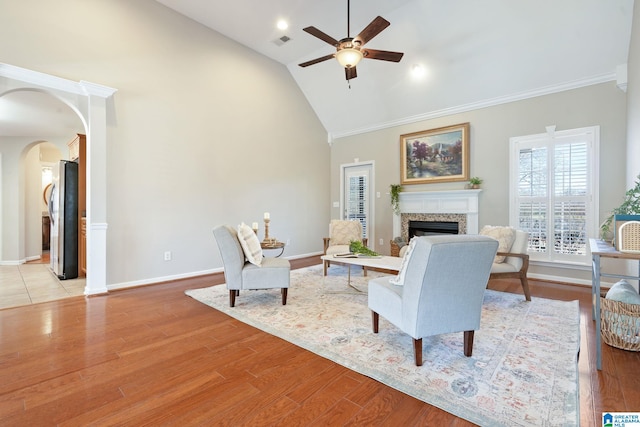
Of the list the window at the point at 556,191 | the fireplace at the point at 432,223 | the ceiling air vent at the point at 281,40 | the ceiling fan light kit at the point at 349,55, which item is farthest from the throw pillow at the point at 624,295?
the ceiling air vent at the point at 281,40

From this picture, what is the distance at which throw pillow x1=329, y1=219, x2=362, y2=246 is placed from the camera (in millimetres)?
5594

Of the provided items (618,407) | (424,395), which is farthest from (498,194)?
(424,395)

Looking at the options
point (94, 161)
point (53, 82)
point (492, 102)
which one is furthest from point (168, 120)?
point (492, 102)

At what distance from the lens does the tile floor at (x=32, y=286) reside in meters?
3.69

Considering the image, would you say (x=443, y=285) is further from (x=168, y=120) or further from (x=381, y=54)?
(x=168, y=120)

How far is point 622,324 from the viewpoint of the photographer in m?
2.30

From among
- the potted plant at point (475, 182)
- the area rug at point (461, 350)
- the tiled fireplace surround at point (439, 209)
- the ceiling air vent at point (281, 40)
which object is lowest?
the area rug at point (461, 350)

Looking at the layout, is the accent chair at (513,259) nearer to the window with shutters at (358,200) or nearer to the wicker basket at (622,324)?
the wicker basket at (622,324)

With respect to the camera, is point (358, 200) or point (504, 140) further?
point (358, 200)

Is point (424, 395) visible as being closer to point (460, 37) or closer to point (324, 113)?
point (460, 37)

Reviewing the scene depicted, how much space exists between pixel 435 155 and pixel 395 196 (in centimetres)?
113

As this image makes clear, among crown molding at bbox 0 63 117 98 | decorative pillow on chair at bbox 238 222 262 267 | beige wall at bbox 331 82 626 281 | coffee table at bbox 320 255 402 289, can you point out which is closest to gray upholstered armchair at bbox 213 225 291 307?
decorative pillow on chair at bbox 238 222 262 267

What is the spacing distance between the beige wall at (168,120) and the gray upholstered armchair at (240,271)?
1910 mm

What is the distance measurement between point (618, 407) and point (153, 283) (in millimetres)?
5049
